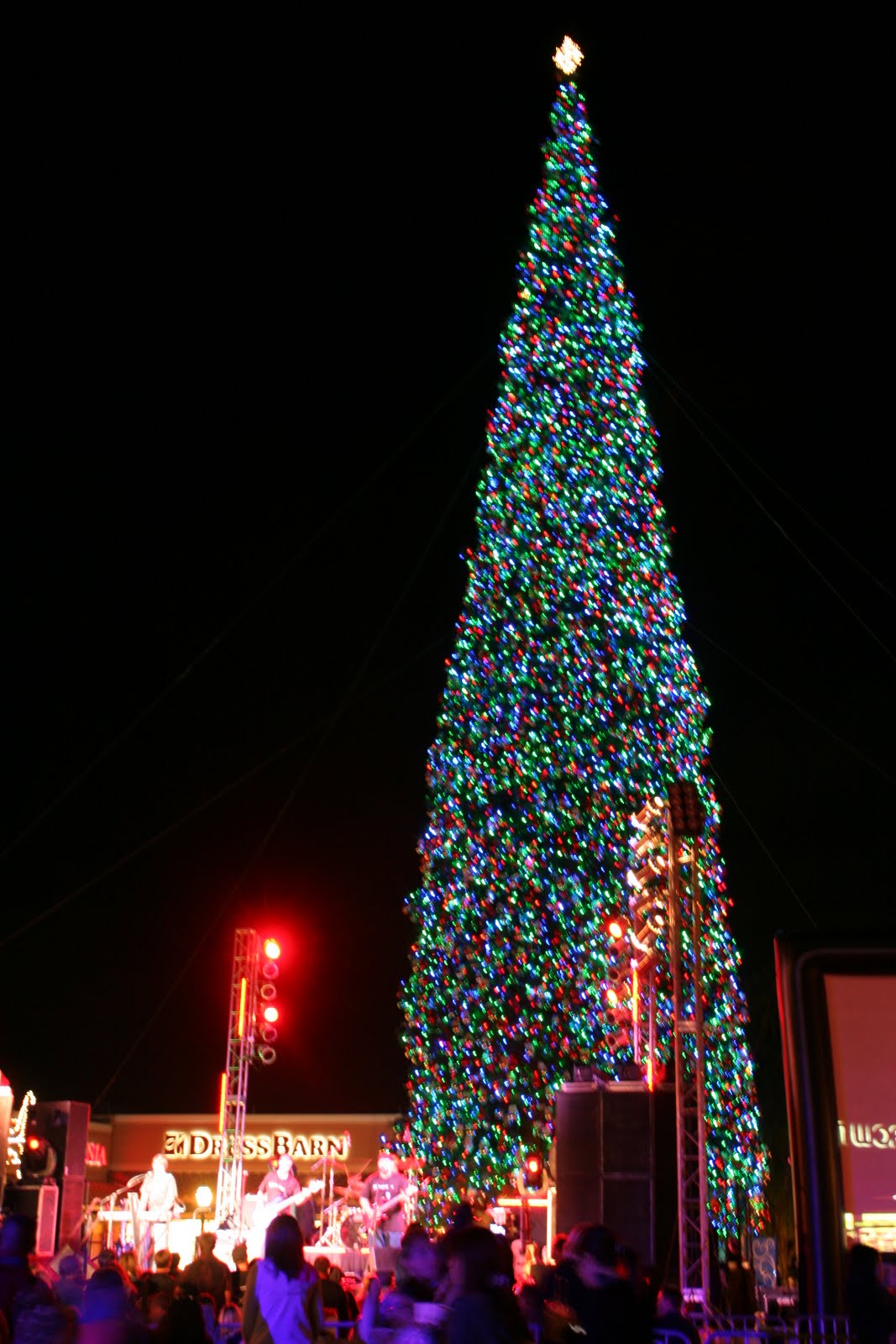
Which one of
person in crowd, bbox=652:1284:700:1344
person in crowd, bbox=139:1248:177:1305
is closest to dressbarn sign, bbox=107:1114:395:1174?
person in crowd, bbox=139:1248:177:1305

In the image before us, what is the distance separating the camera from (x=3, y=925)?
25.6 meters

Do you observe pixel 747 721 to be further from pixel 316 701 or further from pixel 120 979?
pixel 120 979

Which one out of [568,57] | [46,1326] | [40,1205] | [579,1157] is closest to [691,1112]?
[579,1157]

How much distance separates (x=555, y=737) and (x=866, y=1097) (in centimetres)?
1103

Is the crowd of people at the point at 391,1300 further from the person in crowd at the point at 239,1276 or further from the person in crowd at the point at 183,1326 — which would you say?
the person in crowd at the point at 239,1276

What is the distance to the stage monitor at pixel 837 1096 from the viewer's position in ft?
27.3

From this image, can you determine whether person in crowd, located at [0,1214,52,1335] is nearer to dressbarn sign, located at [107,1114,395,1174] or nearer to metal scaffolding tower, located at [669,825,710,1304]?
metal scaffolding tower, located at [669,825,710,1304]

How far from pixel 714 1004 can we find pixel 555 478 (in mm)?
7530

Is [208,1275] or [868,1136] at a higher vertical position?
[868,1136]

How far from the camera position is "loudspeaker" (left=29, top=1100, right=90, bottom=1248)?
14.5m

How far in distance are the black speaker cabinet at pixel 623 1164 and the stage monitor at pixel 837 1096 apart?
103 inches

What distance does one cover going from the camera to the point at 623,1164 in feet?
36.6

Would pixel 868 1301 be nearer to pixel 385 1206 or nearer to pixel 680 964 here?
pixel 680 964

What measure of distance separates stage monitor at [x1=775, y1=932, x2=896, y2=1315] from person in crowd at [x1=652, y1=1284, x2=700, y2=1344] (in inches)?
42.8
